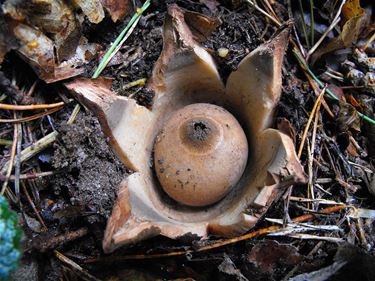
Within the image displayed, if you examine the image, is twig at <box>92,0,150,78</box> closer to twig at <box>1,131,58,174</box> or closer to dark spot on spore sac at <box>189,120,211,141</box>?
twig at <box>1,131,58,174</box>

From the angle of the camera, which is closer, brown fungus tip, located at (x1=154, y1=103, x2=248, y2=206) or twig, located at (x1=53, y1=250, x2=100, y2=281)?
twig, located at (x1=53, y1=250, x2=100, y2=281)

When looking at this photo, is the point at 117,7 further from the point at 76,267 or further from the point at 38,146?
the point at 76,267

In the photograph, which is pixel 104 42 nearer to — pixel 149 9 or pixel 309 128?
pixel 149 9

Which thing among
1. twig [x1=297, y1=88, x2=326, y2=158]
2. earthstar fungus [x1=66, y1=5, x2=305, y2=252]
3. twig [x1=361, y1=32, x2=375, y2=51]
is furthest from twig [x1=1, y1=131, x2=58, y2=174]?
twig [x1=361, y1=32, x2=375, y2=51]

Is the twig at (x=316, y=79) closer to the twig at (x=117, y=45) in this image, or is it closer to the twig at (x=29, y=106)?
the twig at (x=117, y=45)

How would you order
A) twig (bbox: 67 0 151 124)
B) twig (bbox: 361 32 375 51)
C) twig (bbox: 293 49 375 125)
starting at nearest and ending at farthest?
twig (bbox: 67 0 151 124), twig (bbox: 293 49 375 125), twig (bbox: 361 32 375 51)

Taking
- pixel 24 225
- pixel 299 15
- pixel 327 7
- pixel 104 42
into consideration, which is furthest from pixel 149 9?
pixel 24 225

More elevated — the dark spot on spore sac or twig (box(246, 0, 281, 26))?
twig (box(246, 0, 281, 26))
